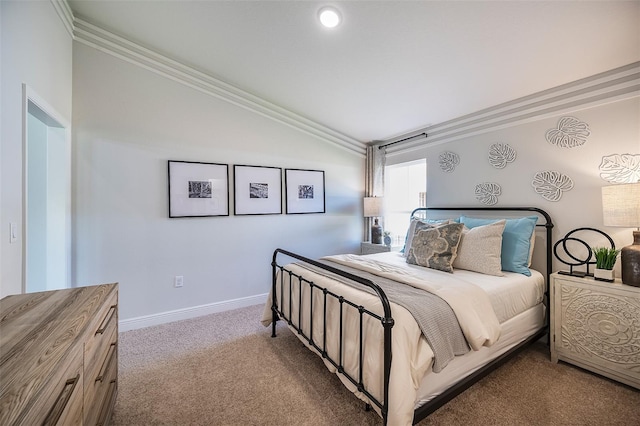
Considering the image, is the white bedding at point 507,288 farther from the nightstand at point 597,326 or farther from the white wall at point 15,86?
the white wall at point 15,86

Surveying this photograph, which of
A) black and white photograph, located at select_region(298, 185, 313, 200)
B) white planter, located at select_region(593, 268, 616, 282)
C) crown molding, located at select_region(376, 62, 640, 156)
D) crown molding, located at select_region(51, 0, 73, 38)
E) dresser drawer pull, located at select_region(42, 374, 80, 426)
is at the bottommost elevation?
dresser drawer pull, located at select_region(42, 374, 80, 426)

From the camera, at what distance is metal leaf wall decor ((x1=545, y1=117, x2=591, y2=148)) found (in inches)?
90.8

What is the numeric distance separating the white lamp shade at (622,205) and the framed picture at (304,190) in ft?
9.34

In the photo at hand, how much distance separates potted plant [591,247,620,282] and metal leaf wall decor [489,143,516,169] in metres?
1.13

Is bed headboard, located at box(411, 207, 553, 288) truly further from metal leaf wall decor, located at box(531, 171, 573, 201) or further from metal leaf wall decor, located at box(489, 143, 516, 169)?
metal leaf wall decor, located at box(489, 143, 516, 169)

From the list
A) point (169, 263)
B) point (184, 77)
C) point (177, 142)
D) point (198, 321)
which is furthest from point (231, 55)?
point (198, 321)

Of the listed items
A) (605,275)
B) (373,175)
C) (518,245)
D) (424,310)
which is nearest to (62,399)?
(424,310)

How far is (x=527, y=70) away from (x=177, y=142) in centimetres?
341

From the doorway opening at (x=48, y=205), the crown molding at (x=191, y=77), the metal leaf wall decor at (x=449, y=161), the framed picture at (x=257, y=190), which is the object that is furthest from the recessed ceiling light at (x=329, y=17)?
the doorway opening at (x=48, y=205)

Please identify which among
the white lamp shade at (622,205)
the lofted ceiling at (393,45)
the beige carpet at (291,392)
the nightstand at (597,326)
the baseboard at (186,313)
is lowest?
the beige carpet at (291,392)

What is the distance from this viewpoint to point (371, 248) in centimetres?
397

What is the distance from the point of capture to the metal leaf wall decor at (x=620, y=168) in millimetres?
2048

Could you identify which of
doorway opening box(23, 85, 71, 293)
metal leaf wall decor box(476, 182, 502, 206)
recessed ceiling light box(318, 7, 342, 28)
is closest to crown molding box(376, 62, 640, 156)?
metal leaf wall decor box(476, 182, 502, 206)

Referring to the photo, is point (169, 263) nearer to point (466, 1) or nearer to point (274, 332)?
point (274, 332)
